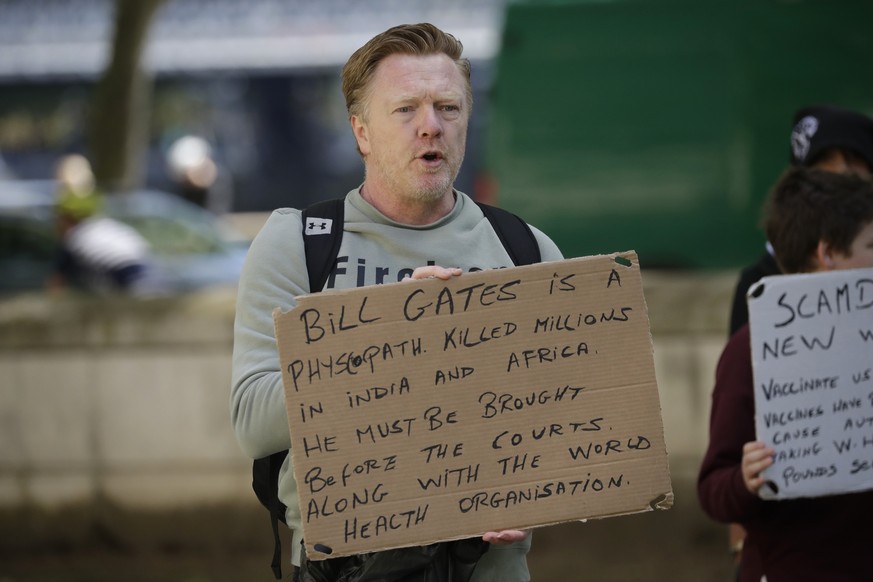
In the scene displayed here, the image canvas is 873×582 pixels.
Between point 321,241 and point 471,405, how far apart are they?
0.46m

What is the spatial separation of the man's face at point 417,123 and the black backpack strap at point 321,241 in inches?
5.6

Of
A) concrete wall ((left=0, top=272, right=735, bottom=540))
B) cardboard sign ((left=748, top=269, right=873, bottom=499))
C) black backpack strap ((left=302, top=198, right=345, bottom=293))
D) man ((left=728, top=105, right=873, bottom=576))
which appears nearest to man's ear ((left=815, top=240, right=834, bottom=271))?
cardboard sign ((left=748, top=269, right=873, bottom=499))

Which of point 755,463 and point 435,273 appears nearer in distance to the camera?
point 435,273

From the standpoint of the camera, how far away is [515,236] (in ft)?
10.3

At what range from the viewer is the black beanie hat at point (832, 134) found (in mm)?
4133

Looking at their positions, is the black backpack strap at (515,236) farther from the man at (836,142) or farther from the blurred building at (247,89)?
the blurred building at (247,89)

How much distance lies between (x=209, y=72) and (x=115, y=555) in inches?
718

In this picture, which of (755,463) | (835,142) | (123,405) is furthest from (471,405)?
(123,405)

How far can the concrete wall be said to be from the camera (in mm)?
6641

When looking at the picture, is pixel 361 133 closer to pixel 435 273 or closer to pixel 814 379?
pixel 435 273

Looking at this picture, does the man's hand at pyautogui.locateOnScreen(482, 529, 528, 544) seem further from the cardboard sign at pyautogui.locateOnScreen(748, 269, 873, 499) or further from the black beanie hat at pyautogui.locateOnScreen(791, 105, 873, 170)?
the black beanie hat at pyautogui.locateOnScreen(791, 105, 873, 170)

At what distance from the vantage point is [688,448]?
636cm

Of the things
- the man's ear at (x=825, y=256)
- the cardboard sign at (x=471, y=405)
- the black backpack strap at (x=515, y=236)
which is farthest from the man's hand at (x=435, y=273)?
the man's ear at (x=825, y=256)

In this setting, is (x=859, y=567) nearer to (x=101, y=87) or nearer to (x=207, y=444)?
(x=207, y=444)
